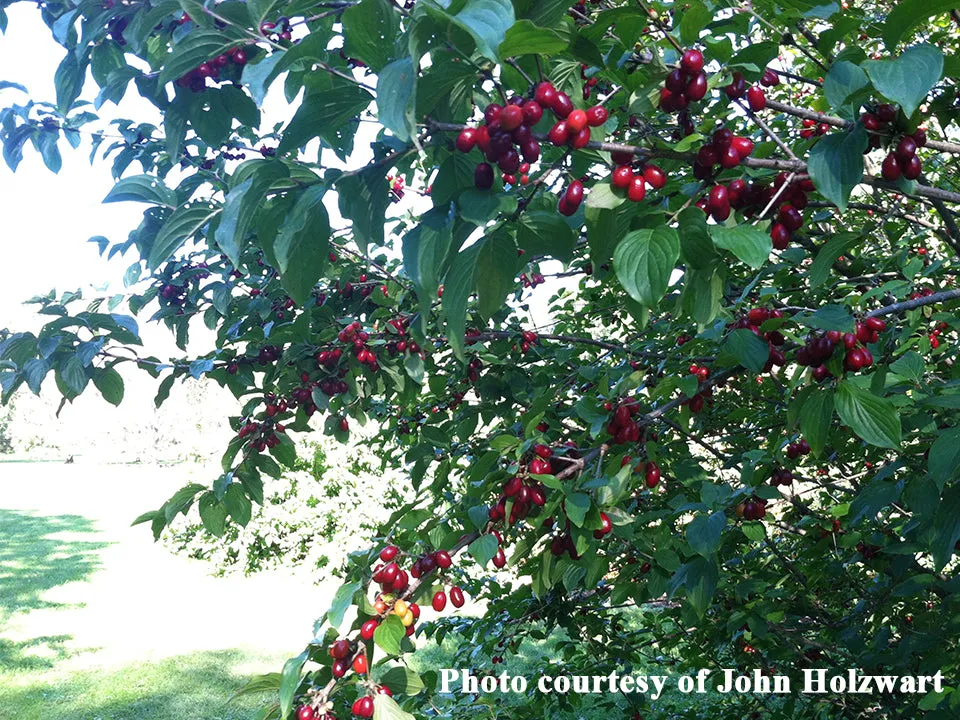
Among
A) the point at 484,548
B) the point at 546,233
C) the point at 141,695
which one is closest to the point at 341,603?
the point at 484,548

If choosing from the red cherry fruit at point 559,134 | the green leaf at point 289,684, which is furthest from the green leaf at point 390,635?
the red cherry fruit at point 559,134

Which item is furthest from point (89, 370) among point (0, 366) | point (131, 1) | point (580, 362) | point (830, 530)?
point (830, 530)

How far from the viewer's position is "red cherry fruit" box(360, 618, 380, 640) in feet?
5.79

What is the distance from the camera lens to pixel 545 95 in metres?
1.16

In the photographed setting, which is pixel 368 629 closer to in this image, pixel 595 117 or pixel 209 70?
pixel 595 117

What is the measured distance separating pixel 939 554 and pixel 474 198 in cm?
128

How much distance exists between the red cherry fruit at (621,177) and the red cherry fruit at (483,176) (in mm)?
219

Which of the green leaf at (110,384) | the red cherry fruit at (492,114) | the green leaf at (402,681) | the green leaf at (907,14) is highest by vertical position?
the green leaf at (907,14)

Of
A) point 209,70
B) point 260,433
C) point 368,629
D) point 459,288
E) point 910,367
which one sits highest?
point 209,70

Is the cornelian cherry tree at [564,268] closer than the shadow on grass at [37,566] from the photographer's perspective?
Yes

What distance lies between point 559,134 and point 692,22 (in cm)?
35

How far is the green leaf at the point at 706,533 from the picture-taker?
1872 millimetres

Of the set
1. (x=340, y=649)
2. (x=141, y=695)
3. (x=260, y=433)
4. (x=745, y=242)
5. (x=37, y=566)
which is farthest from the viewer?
(x=37, y=566)

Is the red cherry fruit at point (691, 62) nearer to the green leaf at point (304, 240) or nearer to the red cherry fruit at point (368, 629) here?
the green leaf at point (304, 240)
